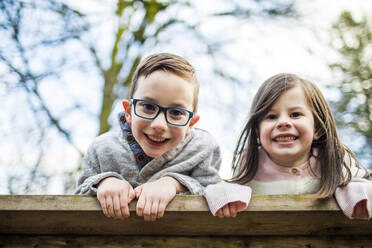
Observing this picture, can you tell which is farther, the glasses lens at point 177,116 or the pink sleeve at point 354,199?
the glasses lens at point 177,116

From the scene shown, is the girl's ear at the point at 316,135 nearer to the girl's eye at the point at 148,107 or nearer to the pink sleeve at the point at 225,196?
the pink sleeve at the point at 225,196

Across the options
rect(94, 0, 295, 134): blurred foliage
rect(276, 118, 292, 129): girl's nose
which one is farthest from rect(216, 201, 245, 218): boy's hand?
rect(94, 0, 295, 134): blurred foliage

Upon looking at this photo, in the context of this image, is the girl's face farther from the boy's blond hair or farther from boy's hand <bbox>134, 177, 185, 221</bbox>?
boy's hand <bbox>134, 177, 185, 221</bbox>

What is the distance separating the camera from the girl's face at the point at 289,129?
1747 mm

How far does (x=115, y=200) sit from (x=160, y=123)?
15.4 inches

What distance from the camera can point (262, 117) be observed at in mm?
1881

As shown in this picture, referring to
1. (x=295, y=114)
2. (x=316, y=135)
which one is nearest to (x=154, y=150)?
(x=295, y=114)

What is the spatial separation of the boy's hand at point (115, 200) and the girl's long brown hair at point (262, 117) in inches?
29.0

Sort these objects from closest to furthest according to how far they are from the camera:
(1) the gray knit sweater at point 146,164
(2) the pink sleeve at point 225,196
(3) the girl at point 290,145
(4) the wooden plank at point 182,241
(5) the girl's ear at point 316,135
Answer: (2) the pink sleeve at point 225,196 < (4) the wooden plank at point 182,241 < (1) the gray knit sweater at point 146,164 < (3) the girl at point 290,145 < (5) the girl's ear at point 316,135

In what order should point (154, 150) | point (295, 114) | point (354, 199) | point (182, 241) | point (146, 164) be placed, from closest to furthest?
point (354, 199)
point (182, 241)
point (154, 150)
point (146, 164)
point (295, 114)

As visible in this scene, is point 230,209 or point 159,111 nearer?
point 230,209

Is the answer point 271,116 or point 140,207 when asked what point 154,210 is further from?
point 271,116

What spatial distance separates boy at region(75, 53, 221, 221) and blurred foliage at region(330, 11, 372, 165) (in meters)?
4.13

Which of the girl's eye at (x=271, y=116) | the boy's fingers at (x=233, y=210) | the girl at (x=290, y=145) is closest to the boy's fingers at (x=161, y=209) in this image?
the boy's fingers at (x=233, y=210)
